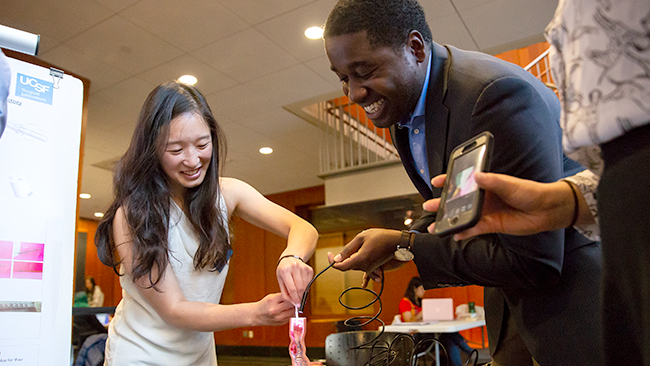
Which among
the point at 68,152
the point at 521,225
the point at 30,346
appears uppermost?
the point at 68,152

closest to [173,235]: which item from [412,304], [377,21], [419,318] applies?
[377,21]

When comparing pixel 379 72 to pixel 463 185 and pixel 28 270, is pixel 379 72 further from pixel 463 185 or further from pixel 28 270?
pixel 28 270

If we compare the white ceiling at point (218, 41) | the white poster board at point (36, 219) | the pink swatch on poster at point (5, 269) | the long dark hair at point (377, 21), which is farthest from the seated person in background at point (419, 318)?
the long dark hair at point (377, 21)

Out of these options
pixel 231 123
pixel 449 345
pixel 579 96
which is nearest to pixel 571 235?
pixel 579 96

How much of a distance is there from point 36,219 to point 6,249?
127mm

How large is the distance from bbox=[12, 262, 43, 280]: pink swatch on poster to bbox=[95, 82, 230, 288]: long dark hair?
0.43 meters

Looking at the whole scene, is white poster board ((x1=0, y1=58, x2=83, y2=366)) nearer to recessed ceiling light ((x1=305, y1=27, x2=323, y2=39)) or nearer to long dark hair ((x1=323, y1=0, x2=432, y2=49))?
long dark hair ((x1=323, y1=0, x2=432, y2=49))

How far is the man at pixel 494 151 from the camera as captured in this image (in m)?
0.84

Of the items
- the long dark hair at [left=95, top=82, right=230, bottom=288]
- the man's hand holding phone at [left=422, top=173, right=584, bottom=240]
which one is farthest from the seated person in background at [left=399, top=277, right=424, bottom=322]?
the man's hand holding phone at [left=422, top=173, right=584, bottom=240]

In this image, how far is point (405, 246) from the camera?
98cm

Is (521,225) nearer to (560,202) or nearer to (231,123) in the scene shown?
(560,202)

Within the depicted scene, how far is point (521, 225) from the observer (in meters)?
0.65

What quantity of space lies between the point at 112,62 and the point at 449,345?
13.9 ft

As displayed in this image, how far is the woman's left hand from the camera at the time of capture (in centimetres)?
105
